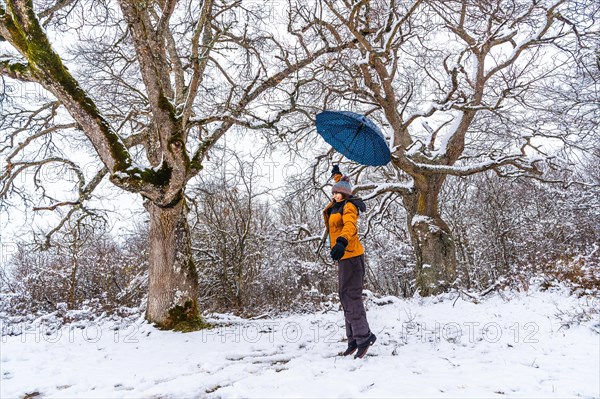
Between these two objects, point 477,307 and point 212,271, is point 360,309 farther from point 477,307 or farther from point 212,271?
point 212,271

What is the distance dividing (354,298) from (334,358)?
684 mm

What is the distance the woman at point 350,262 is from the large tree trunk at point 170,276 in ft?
9.13

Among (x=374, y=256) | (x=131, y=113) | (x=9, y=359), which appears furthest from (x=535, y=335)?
(x=374, y=256)

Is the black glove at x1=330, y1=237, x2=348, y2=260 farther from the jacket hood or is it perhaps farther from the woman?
the jacket hood

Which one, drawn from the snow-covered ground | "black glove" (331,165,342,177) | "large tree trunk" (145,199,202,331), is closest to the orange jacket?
"black glove" (331,165,342,177)

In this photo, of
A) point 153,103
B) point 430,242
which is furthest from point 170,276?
point 430,242

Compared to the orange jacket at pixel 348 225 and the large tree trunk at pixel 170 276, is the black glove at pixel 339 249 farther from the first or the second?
the large tree trunk at pixel 170 276

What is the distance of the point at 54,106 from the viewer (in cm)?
732

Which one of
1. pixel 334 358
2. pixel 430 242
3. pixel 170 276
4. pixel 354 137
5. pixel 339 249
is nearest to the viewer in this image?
pixel 339 249

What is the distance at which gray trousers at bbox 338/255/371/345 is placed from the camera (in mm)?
3789

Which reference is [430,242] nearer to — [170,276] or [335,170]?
[335,170]

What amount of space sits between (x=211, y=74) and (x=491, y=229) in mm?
15291

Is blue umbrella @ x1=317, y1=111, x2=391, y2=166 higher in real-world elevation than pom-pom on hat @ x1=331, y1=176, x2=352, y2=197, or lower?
higher

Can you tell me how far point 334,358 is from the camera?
379cm
